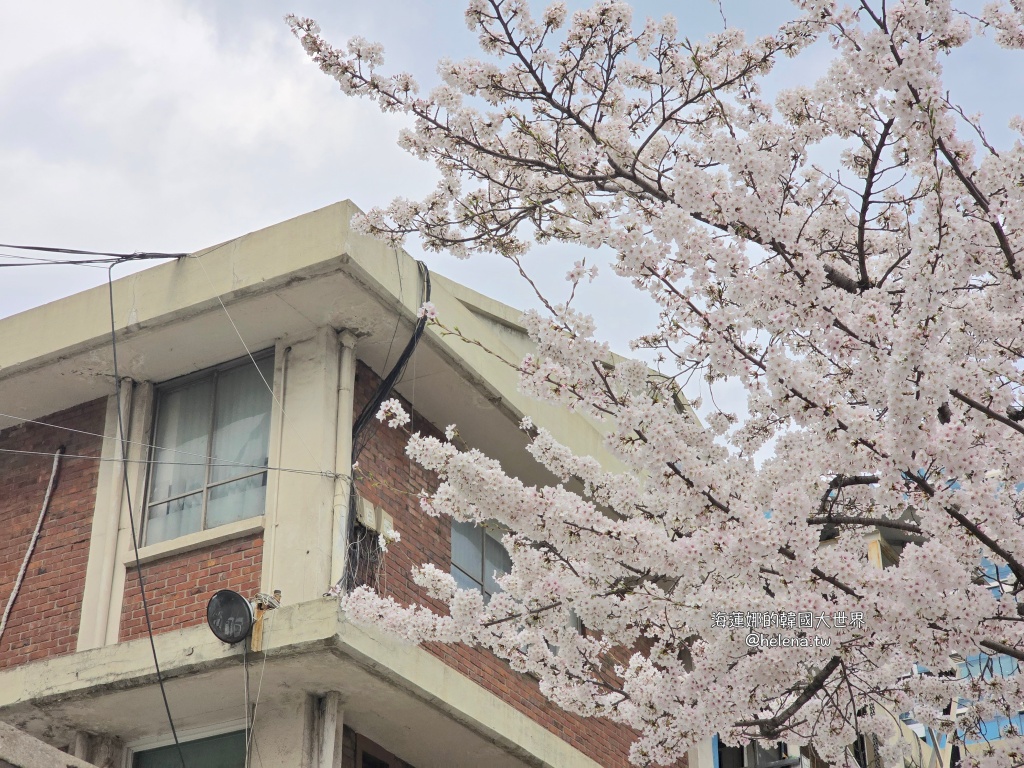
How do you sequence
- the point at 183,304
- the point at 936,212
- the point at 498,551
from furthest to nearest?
the point at 498,551
the point at 183,304
the point at 936,212

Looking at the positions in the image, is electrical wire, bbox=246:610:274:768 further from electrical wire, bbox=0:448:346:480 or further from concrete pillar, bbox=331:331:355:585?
electrical wire, bbox=0:448:346:480

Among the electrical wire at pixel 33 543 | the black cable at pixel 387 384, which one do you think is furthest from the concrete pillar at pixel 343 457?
the electrical wire at pixel 33 543

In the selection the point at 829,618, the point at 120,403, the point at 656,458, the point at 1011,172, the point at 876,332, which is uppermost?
the point at 120,403

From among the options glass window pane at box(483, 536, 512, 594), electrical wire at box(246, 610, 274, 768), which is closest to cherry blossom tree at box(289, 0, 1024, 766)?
electrical wire at box(246, 610, 274, 768)

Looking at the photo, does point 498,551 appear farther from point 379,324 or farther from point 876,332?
point 876,332

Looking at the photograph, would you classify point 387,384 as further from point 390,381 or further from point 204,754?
point 204,754

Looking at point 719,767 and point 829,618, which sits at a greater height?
point 719,767

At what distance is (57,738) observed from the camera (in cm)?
870

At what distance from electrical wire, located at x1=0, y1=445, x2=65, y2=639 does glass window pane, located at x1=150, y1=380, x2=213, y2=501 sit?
2.84ft

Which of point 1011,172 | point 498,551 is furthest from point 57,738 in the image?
point 1011,172

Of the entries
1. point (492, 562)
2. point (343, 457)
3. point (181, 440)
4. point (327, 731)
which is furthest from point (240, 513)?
point (492, 562)

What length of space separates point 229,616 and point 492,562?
10.9ft

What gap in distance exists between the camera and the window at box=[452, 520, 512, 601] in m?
10.3

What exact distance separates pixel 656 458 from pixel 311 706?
3.55 metres
